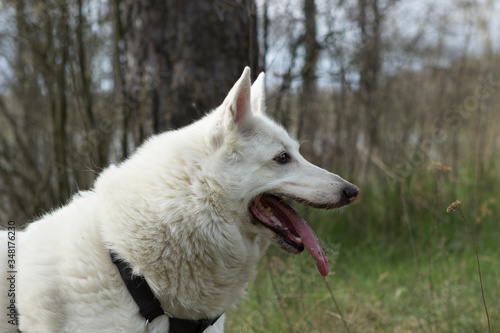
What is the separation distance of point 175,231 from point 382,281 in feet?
9.79

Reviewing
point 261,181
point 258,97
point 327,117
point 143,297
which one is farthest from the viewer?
point 327,117

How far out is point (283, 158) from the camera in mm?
2553

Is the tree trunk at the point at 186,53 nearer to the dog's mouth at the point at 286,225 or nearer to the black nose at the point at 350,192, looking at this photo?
the dog's mouth at the point at 286,225

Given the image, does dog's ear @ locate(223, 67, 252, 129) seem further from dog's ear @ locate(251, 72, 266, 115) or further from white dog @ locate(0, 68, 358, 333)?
dog's ear @ locate(251, 72, 266, 115)

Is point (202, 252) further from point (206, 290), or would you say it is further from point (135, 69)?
point (135, 69)

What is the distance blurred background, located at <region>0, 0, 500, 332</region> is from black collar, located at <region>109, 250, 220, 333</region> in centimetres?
138

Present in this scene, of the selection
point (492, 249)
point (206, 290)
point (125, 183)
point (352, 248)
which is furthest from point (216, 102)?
point (492, 249)

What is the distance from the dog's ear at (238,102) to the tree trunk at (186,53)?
56.6 inches

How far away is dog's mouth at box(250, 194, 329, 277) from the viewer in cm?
244

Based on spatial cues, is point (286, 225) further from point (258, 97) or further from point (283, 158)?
point (258, 97)

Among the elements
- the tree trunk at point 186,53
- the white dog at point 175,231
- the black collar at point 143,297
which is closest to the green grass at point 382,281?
the white dog at point 175,231

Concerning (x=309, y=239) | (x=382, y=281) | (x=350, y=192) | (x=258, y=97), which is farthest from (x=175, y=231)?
(x=382, y=281)

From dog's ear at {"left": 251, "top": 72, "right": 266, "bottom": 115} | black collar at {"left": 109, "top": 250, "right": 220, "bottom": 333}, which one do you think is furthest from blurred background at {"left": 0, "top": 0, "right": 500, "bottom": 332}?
black collar at {"left": 109, "top": 250, "right": 220, "bottom": 333}

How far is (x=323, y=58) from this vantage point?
569 centimetres
